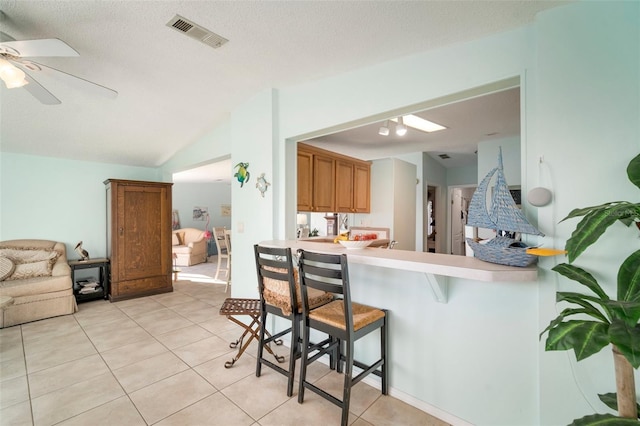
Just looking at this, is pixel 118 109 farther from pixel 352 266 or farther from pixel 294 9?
pixel 352 266

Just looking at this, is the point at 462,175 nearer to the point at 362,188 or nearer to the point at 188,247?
the point at 362,188

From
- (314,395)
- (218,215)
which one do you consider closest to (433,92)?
(314,395)

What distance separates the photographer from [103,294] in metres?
4.55

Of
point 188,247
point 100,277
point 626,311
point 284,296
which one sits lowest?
point 100,277

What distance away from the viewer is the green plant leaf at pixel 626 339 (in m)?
0.82

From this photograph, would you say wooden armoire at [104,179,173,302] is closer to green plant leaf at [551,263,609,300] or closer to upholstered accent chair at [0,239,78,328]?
upholstered accent chair at [0,239,78,328]

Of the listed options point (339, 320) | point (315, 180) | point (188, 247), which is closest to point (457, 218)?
point (315, 180)

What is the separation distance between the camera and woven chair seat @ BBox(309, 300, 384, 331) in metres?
1.89

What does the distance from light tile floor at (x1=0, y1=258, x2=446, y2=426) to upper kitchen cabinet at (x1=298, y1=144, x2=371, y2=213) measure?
171 cm

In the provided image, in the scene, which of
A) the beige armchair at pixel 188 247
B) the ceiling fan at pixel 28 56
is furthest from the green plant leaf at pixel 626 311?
the beige armchair at pixel 188 247

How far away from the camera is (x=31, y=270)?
383 centimetres

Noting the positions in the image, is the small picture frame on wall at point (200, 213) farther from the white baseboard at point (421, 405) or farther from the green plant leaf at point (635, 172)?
the green plant leaf at point (635, 172)

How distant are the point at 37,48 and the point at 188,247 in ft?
20.4

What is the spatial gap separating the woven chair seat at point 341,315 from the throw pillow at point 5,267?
434 centimetres
